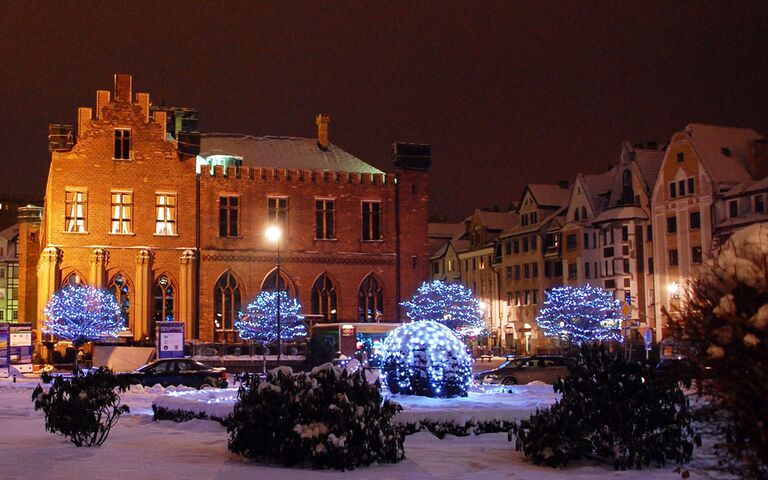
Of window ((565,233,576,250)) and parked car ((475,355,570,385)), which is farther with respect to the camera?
window ((565,233,576,250))

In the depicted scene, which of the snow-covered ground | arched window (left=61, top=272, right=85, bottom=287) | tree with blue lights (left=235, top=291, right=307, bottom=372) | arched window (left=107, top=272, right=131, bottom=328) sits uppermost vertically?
arched window (left=61, top=272, right=85, bottom=287)

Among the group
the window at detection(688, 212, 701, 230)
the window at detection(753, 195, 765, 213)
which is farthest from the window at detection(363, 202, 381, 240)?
the window at detection(753, 195, 765, 213)

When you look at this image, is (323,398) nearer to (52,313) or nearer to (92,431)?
(92,431)

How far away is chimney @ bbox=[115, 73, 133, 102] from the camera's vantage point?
5266 cm

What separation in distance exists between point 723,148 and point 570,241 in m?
15.5

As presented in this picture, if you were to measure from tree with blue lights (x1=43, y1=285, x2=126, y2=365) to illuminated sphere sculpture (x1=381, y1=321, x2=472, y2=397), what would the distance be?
92.8 ft

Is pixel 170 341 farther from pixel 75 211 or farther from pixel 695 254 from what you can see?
pixel 695 254

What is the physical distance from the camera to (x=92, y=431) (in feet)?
48.3

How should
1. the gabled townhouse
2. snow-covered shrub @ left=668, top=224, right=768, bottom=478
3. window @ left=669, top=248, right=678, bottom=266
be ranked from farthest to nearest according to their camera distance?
window @ left=669, top=248, right=678, bottom=266, the gabled townhouse, snow-covered shrub @ left=668, top=224, right=768, bottom=478

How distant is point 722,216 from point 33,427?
47832 millimetres

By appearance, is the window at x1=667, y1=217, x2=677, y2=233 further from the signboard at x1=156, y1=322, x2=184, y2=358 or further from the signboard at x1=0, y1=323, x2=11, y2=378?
the signboard at x1=0, y1=323, x2=11, y2=378

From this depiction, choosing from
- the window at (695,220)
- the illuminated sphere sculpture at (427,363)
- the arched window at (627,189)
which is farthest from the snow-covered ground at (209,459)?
the arched window at (627,189)

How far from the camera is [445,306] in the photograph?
57062 mm

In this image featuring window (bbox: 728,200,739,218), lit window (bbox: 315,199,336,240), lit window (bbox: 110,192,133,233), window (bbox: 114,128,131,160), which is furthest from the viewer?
window (bbox: 728,200,739,218)
